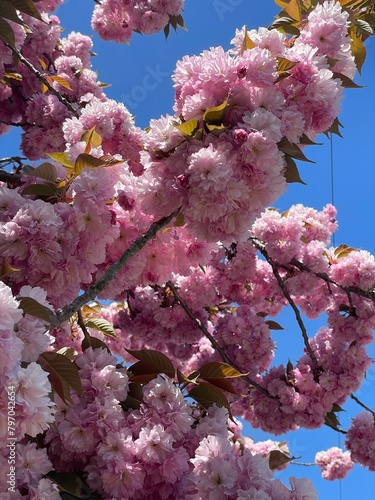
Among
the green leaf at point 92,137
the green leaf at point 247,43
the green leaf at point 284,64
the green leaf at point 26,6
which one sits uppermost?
the green leaf at point 26,6

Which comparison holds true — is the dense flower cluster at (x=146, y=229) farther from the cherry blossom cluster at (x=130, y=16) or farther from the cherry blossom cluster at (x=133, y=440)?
the cherry blossom cluster at (x=130, y=16)

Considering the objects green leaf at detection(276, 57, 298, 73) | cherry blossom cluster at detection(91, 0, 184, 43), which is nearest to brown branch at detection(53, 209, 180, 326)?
green leaf at detection(276, 57, 298, 73)

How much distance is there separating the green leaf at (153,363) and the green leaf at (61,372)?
0.35m

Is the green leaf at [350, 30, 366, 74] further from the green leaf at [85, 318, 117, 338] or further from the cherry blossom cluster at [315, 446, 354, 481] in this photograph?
the cherry blossom cluster at [315, 446, 354, 481]

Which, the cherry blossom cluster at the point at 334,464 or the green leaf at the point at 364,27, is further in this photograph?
the cherry blossom cluster at the point at 334,464

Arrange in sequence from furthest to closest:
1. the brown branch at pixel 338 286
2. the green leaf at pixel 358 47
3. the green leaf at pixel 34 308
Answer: the brown branch at pixel 338 286 → the green leaf at pixel 358 47 → the green leaf at pixel 34 308

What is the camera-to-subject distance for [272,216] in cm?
303

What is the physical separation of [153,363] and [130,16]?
2.66 metres

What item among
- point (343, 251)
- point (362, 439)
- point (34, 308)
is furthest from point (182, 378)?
point (362, 439)

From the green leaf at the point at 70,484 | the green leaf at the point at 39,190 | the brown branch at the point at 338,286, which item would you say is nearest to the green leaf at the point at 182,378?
the green leaf at the point at 70,484

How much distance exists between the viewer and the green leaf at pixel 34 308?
1084 millimetres

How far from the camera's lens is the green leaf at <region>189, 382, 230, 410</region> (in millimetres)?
1614

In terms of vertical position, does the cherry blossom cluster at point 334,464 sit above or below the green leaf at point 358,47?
above

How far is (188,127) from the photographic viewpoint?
1.34 meters
